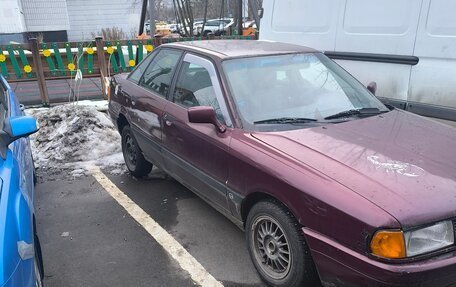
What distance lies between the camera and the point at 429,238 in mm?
2162

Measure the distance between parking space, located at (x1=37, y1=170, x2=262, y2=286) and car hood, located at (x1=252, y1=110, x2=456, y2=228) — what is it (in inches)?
42.7

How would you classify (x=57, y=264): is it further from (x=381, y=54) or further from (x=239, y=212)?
(x=381, y=54)

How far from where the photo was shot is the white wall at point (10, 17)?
1991cm

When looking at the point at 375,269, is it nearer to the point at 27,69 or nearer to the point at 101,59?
the point at 101,59

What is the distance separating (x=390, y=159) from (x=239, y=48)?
1.77 meters

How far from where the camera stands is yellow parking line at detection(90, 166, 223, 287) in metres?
3.11

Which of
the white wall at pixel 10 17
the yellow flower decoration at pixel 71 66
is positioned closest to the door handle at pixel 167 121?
the yellow flower decoration at pixel 71 66

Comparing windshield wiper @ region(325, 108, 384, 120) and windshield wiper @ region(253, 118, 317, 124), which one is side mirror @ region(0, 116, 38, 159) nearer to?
windshield wiper @ region(253, 118, 317, 124)

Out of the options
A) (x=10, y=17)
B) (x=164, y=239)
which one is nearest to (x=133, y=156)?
(x=164, y=239)

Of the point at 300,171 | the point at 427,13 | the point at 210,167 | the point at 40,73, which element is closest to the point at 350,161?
the point at 300,171

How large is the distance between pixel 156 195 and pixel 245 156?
1.98 meters

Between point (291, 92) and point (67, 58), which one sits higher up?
point (291, 92)

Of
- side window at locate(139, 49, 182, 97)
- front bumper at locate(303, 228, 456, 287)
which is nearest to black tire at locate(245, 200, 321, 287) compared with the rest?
front bumper at locate(303, 228, 456, 287)

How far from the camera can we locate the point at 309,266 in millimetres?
2523
